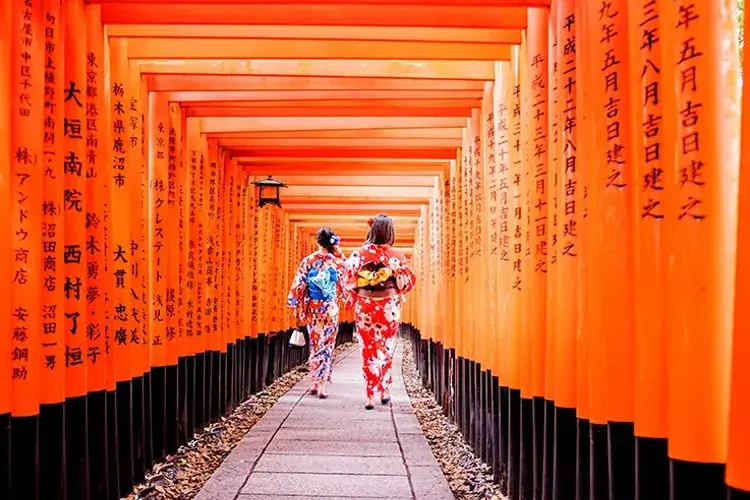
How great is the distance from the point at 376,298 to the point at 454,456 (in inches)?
110

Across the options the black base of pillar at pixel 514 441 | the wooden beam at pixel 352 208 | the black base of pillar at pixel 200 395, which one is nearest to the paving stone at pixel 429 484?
the black base of pillar at pixel 514 441

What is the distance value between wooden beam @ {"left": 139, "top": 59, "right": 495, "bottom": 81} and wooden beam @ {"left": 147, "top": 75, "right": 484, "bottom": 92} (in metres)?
0.18

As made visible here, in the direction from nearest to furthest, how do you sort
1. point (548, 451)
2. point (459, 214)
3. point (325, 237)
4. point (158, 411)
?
point (548, 451)
point (158, 411)
point (459, 214)
point (325, 237)

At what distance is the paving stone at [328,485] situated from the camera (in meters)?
5.82

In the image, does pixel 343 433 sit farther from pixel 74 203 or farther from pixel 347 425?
pixel 74 203

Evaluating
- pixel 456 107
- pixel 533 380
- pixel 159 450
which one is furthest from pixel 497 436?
pixel 456 107

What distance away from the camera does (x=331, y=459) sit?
7004 millimetres

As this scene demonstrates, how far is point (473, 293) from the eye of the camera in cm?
812

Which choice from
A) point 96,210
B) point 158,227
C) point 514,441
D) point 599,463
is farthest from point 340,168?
point 599,463

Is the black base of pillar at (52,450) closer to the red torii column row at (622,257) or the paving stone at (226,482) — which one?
the paving stone at (226,482)

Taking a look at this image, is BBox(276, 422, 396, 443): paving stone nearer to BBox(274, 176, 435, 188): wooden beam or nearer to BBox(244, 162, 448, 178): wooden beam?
BBox(244, 162, 448, 178): wooden beam

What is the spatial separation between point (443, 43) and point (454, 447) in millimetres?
4045

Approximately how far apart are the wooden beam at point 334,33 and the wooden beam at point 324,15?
Result: 41 cm

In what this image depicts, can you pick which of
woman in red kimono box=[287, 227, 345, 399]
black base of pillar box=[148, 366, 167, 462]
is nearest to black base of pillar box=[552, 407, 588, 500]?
black base of pillar box=[148, 366, 167, 462]
